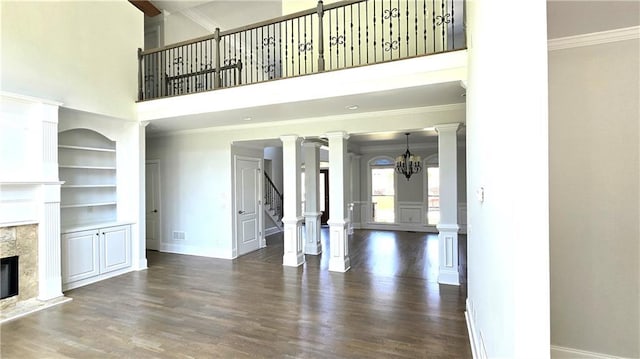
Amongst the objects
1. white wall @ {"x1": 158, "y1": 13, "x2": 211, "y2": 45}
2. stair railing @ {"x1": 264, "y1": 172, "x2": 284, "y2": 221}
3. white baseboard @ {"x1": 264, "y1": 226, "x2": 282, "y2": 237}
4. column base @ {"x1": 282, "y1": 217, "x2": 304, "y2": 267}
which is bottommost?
white baseboard @ {"x1": 264, "y1": 226, "x2": 282, "y2": 237}

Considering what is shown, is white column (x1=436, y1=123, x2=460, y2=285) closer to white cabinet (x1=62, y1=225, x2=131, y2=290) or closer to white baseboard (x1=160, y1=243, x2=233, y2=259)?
white baseboard (x1=160, y1=243, x2=233, y2=259)

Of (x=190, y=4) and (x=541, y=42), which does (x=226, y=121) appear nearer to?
(x=190, y=4)

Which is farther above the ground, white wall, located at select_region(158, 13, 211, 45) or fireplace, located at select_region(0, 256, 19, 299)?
white wall, located at select_region(158, 13, 211, 45)

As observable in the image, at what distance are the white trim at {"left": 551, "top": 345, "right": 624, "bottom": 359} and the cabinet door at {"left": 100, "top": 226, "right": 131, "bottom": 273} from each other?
5.81 metres

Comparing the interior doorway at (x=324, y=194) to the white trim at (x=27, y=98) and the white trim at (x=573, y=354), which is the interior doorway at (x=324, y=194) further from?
the white trim at (x=573, y=354)

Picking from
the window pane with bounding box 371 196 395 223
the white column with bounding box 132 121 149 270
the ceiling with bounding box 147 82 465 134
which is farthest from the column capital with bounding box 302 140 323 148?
the window pane with bounding box 371 196 395 223

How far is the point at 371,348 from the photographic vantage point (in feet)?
9.18

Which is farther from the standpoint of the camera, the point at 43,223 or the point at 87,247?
the point at 87,247

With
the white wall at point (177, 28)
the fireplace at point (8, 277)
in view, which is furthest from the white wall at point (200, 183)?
the fireplace at point (8, 277)

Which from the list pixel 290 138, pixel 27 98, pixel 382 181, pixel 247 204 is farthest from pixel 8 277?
pixel 382 181

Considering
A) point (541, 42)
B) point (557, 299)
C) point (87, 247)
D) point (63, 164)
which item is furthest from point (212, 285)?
point (541, 42)

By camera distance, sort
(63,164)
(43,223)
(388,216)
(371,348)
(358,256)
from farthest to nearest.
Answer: (388,216) < (358,256) < (63,164) < (43,223) < (371,348)

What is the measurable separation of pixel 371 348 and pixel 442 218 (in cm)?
251

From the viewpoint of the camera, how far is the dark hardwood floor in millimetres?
2797
